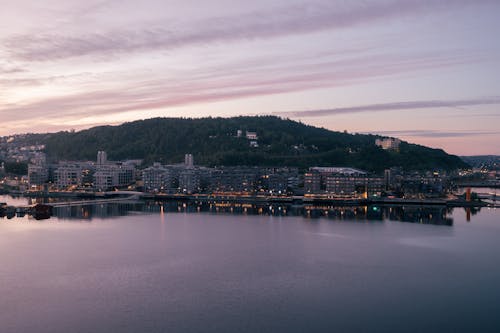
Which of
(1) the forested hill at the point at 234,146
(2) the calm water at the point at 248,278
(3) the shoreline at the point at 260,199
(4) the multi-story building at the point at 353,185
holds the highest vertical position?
(1) the forested hill at the point at 234,146

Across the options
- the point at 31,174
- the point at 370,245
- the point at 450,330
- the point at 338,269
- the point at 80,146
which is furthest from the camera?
the point at 80,146

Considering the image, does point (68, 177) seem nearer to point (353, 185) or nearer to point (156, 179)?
point (156, 179)

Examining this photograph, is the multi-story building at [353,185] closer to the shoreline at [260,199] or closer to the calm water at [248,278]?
the shoreline at [260,199]

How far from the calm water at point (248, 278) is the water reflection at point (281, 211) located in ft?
6.27

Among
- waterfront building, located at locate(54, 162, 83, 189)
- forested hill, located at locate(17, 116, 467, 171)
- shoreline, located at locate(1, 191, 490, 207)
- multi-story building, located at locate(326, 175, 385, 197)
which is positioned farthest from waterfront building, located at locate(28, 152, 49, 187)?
multi-story building, located at locate(326, 175, 385, 197)

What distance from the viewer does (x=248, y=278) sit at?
29.0 feet

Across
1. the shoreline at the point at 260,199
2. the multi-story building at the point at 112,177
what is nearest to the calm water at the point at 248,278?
the shoreline at the point at 260,199

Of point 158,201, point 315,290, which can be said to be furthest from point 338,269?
point 158,201

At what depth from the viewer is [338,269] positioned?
31.2 feet

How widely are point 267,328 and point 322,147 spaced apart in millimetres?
31517

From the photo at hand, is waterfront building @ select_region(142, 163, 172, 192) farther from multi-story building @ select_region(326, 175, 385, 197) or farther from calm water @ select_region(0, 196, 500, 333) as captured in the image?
calm water @ select_region(0, 196, 500, 333)

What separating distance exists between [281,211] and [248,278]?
1008 centimetres

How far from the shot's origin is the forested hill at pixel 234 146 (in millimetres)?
33125

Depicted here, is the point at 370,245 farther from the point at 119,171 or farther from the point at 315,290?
the point at 119,171
